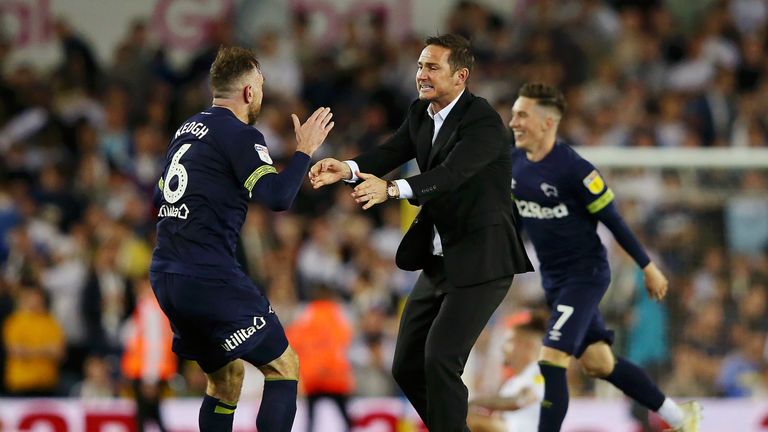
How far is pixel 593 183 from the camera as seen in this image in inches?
304

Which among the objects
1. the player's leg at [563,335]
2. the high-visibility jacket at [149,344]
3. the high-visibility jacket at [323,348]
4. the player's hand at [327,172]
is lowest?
the high-visibility jacket at [323,348]

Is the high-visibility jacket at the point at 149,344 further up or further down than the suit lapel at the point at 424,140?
further down

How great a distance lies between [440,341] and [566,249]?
1658 millimetres

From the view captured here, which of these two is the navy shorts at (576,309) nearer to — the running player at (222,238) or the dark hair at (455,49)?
the dark hair at (455,49)

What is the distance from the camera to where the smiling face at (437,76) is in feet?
21.9

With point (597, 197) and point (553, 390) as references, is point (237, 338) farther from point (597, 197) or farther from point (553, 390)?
point (597, 197)

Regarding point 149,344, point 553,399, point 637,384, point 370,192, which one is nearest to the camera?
point 370,192

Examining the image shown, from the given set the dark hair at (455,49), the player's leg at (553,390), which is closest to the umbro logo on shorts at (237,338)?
the dark hair at (455,49)

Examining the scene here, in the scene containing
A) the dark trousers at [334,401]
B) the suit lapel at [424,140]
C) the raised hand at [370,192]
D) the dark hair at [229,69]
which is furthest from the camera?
the dark trousers at [334,401]

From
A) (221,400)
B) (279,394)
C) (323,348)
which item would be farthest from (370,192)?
(323,348)

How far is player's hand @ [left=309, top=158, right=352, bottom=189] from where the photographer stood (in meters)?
6.34

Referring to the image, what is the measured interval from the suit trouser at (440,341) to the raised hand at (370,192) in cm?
84

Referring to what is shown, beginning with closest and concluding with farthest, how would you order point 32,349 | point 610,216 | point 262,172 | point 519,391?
1. point 262,172
2. point 610,216
3. point 519,391
4. point 32,349

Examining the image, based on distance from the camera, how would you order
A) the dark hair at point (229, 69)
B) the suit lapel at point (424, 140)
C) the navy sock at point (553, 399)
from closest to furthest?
1. the dark hair at point (229, 69)
2. the suit lapel at point (424, 140)
3. the navy sock at point (553, 399)
